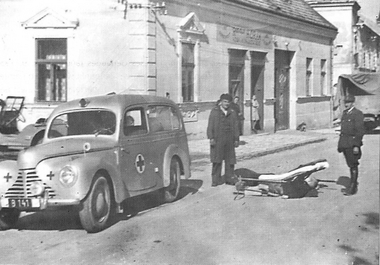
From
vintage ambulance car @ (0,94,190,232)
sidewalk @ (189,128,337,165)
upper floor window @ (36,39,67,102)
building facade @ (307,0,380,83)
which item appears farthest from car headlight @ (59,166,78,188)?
building facade @ (307,0,380,83)

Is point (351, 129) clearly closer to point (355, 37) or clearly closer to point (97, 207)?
point (355, 37)

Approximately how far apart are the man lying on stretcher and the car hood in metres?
1.43

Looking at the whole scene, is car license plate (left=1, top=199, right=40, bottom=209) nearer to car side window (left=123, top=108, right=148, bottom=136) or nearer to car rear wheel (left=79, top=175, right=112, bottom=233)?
car rear wheel (left=79, top=175, right=112, bottom=233)

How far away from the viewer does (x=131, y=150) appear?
5156mm

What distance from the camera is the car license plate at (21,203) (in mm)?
4566

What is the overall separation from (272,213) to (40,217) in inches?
93.5

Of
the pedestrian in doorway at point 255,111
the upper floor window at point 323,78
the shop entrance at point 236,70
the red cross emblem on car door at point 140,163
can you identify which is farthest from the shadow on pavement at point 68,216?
the upper floor window at point 323,78

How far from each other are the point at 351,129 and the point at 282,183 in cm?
147

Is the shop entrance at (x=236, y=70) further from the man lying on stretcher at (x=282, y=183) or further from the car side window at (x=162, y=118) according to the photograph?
the car side window at (x=162, y=118)

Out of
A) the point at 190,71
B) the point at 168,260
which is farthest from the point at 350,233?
the point at 190,71

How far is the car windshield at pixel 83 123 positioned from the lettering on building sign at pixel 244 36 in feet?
4.67

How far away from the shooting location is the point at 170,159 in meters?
5.82

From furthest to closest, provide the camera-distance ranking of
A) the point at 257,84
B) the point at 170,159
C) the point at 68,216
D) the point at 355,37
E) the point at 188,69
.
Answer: the point at 170,159 → the point at 68,216 → the point at 188,69 → the point at 257,84 → the point at 355,37

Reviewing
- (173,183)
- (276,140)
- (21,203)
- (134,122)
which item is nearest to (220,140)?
(173,183)
